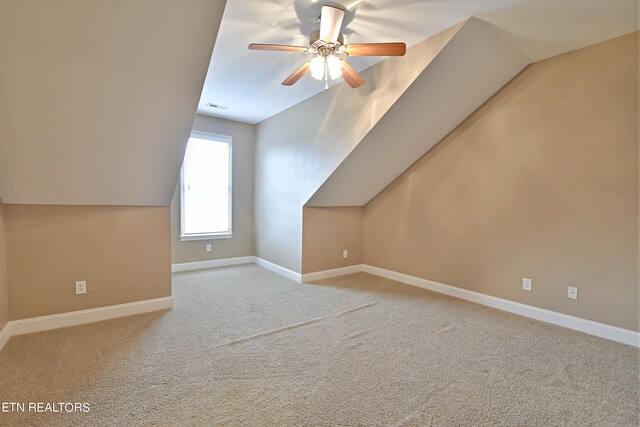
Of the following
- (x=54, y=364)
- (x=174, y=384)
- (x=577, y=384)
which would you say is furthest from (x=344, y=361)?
(x=54, y=364)

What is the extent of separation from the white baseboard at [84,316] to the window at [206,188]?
1.70m

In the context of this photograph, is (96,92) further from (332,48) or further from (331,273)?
(331,273)

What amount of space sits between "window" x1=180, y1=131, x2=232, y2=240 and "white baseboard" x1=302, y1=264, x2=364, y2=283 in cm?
170

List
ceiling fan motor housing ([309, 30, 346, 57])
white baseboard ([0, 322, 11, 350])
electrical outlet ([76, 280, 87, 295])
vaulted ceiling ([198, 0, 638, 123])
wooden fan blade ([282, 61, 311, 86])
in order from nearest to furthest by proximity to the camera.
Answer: vaulted ceiling ([198, 0, 638, 123])
ceiling fan motor housing ([309, 30, 346, 57])
white baseboard ([0, 322, 11, 350])
wooden fan blade ([282, 61, 311, 86])
electrical outlet ([76, 280, 87, 295])

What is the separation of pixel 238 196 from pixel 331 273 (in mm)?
2076

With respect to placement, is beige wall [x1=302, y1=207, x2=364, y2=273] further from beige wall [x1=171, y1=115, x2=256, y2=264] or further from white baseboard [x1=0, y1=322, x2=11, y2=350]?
white baseboard [x1=0, y1=322, x2=11, y2=350]

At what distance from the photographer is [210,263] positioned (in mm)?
4867

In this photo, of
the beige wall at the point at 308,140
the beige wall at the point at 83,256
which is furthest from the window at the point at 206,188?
the beige wall at the point at 83,256

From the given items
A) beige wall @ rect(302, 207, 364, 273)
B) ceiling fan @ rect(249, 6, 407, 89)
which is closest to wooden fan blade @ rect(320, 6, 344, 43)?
ceiling fan @ rect(249, 6, 407, 89)

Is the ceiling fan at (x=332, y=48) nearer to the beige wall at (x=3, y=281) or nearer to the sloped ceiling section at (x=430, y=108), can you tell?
the sloped ceiling section at (x=430, y=108)

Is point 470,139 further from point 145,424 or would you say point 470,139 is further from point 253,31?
point 145,424

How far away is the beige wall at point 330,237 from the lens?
418 cm

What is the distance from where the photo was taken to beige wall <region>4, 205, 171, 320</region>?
98.9 inches

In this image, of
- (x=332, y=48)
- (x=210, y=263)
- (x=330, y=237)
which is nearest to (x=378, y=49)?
(x=332, y=48)
